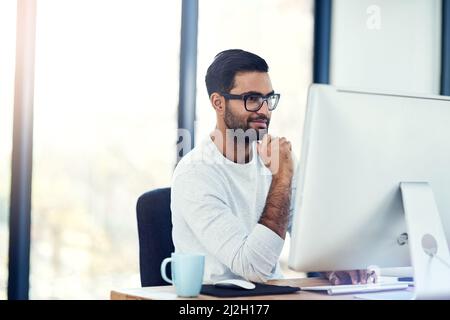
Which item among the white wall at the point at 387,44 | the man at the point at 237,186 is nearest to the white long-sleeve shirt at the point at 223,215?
the man at the point at 237,186

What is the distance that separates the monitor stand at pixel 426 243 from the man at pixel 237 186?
1.14ft

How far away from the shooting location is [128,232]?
3326mm

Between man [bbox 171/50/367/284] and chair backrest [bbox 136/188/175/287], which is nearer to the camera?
man [bbox 171/50/367/284]

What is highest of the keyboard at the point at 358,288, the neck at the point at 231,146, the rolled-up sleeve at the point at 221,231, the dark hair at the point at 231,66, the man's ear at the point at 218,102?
the dark hair at the point at 231,66

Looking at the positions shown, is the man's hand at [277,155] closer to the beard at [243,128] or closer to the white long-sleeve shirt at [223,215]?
the white long-sleeve shirt at [223,215]

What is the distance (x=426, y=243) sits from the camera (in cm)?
157

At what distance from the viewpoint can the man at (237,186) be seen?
188cm

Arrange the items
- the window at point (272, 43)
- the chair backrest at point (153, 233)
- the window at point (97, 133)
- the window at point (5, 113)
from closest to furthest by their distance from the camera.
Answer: the chair backrest at point (153, 233)
the window at point (5, 113)
the window at point (97, 133)
the window at point (272, 43)

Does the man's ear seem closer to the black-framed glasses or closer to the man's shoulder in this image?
the black-framed glasses

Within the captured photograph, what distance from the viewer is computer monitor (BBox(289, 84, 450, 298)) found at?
1448 mm

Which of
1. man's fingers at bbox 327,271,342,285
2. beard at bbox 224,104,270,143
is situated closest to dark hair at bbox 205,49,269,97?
beard at bbox 224,104,270,143

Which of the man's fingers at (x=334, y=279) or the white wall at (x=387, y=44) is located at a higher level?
the white wall at (x=387, y=44)

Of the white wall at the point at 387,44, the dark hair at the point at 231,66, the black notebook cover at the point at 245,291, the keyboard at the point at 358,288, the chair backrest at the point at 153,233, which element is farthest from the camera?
the white wall at the point at 387,44
